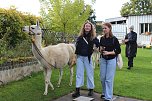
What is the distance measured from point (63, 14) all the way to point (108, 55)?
33.6ft

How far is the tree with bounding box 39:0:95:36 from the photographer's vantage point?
685 inches

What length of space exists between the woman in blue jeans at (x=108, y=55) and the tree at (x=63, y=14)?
9.70 metres

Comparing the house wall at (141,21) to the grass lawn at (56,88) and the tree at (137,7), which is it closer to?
the grass lawn at (56,88)

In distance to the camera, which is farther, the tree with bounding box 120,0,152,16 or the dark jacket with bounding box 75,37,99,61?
the tree with bounding box 120,0,152,16

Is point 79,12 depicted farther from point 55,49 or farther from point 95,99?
point 95,99

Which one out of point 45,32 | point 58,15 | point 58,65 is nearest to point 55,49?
point 58,65

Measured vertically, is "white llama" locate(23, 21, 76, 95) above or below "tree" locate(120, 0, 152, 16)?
below

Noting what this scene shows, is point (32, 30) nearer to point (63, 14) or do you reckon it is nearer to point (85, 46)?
point (85, 46)

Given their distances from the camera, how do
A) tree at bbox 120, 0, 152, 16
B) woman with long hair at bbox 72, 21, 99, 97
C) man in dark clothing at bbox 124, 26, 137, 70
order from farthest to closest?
tree at bbox 120, 0, 152, 16
man in dark clothing at bbox 124, 26, 137, 70
woman with long hair at bbox 72, 21, 99, 97

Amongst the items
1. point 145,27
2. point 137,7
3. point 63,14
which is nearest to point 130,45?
point 63,14

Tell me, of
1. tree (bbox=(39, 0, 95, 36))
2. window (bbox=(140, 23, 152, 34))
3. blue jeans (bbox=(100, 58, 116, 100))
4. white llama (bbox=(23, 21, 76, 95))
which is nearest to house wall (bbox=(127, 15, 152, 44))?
window (bbox=(140, 23, 152, 34))

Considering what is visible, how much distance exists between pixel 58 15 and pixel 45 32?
454 cm

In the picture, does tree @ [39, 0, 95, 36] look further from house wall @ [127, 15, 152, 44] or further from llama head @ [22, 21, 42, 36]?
house wall @ [127, 15, 152, 44]

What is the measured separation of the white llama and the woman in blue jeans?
1.69 meters
